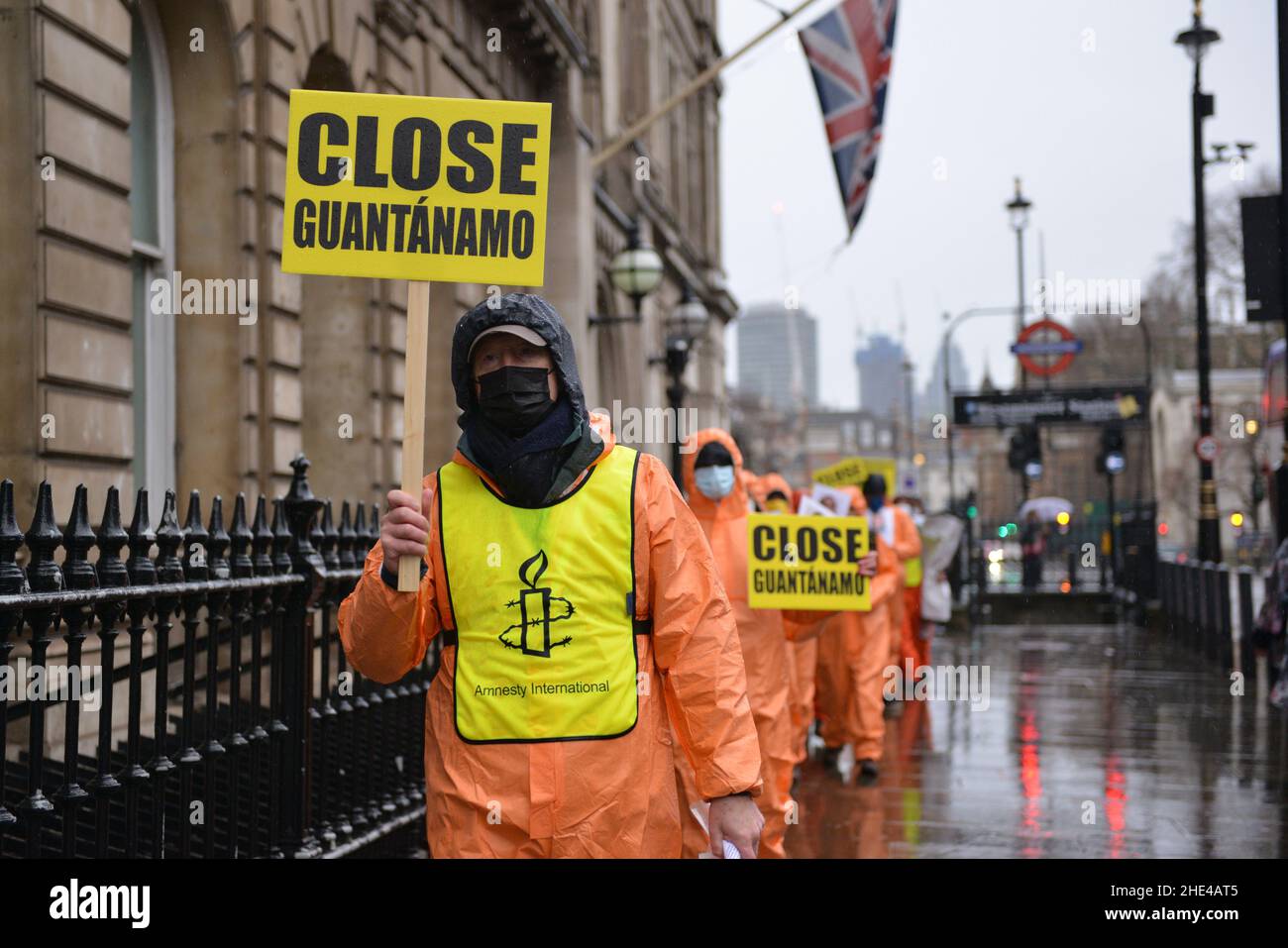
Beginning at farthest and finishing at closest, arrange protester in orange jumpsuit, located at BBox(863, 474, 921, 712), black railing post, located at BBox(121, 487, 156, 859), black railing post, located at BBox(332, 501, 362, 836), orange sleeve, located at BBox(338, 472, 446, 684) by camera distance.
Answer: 1. protester in orange jumpsuit, located at BBox(863, 474, 921, 712)
2. black railing post, located at BBox(332, 501, 362, 836)
3. black railing post, located at BBox(121, 487, 156, 859)
4. orange sleeve, located at BBox(338, 472, 446, 684)

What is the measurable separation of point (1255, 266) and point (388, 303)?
6.96 meters

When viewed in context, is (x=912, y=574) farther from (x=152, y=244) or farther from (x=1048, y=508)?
(x=1048, y=508)

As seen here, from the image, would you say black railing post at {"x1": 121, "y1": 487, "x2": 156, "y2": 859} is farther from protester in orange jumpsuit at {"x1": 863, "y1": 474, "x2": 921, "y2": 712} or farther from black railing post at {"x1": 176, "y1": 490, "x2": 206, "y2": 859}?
protester in orange jumpsuit at {"x1": 863, "y1": 474, "x2": 921, "y2": 712}

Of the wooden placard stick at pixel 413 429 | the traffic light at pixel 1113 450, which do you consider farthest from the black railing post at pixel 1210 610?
the wooden placard stick at pixel 413 429

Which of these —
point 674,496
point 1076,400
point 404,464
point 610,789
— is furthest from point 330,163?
point 1076,400

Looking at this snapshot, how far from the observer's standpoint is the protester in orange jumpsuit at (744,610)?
7.61 metres

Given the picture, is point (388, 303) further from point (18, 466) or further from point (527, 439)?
point (527, 439)

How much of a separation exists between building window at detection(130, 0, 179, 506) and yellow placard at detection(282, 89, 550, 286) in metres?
7.19

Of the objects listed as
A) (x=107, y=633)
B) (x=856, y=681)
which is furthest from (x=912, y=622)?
(x=107, y=633)

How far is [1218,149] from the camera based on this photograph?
26125mm

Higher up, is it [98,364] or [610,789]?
[98,364]

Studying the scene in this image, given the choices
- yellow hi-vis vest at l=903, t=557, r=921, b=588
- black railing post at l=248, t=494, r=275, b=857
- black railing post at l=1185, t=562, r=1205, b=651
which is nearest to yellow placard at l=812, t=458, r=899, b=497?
yellow hi-vis vest at l=903, t=557, r=921, b=588

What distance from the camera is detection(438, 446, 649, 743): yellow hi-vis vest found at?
380 cm

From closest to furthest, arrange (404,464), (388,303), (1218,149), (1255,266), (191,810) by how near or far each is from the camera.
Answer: (404,464) < (191,810) < (1255,266) < (388,303) < (1218,149)
